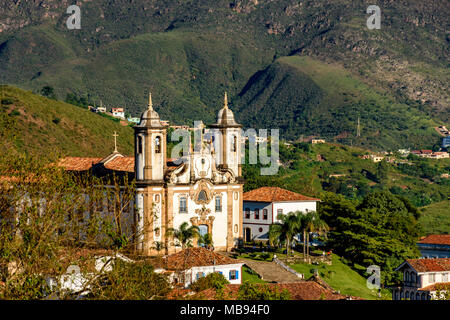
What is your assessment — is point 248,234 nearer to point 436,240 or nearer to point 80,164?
point 80,164

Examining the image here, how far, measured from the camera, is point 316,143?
18088 cm

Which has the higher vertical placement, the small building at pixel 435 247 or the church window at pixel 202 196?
the church window at pixel 202 196

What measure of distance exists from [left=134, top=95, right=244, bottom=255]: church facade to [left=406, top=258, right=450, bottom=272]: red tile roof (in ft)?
42.3

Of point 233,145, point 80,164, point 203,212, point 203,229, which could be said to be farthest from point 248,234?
point 80,164

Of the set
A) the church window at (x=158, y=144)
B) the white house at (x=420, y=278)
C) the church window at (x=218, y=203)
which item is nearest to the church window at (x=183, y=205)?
the church window at (x=218, y=203)

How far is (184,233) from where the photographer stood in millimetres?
57938

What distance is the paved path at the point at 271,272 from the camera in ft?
175

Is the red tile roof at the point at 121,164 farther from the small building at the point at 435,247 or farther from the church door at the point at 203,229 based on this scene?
the small building at the point at 435,247

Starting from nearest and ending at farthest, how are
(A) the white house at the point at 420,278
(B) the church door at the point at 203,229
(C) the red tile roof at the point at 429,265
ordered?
(B) the church door at the point at 203,229, (A) the white house at the point at 420,278, (C) the red tile roof at the point at 429,265

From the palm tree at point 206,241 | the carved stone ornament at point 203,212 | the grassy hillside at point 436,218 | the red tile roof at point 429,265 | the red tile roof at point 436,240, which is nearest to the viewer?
the palm tree at point 206,241

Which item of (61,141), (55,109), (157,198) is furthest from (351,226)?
(55,109)

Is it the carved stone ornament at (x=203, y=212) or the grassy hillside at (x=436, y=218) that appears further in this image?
the grassy hillside at (x=436, y=218)

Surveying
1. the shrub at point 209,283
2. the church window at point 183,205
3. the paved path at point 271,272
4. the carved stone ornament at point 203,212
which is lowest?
the paved path at point 271,272
